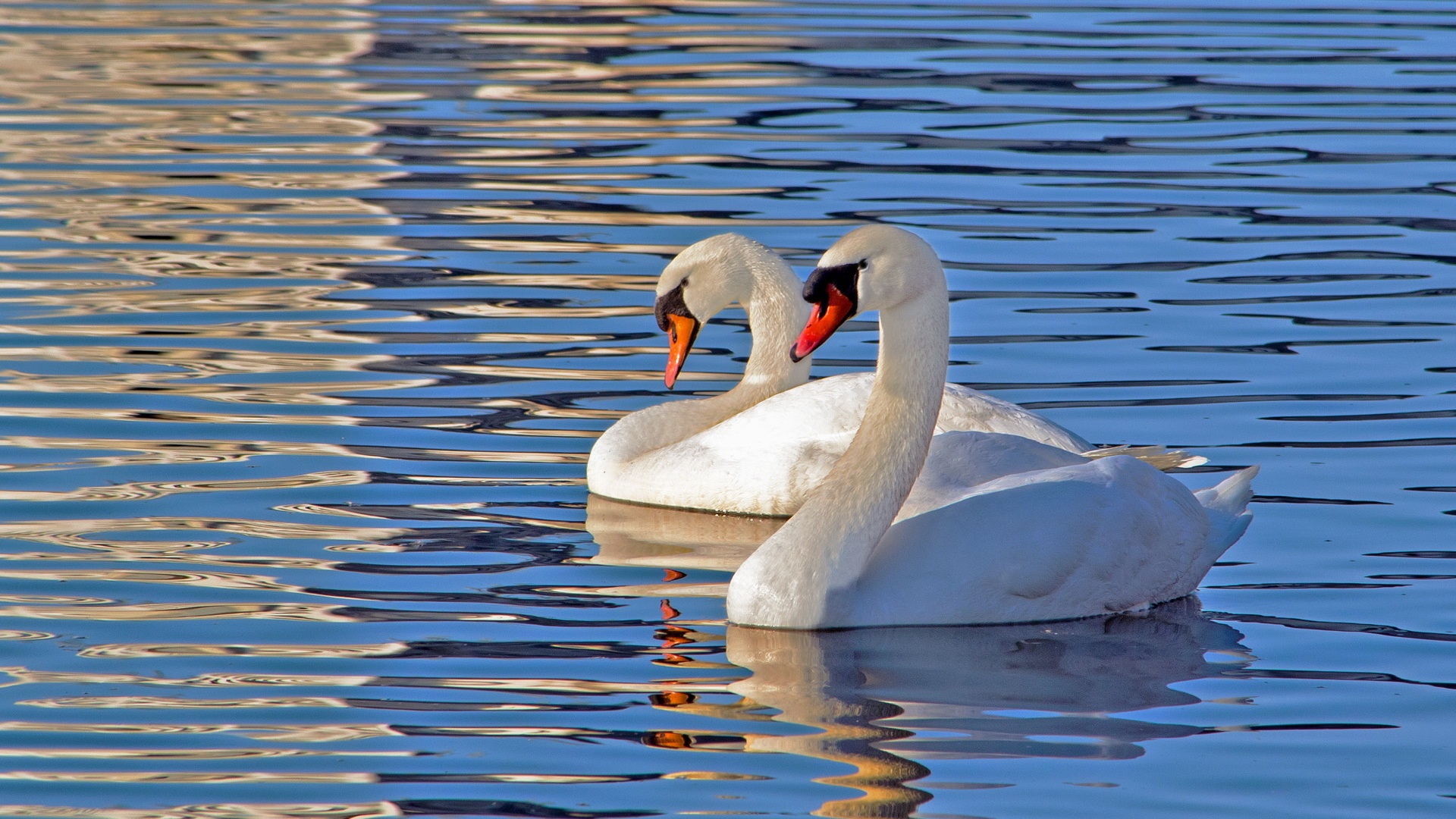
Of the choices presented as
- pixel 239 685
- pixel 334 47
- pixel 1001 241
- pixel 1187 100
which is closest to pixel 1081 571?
pixel 239 685

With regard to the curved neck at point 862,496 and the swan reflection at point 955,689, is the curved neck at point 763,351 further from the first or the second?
the curved neck at point 862,496

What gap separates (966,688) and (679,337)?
3.17 meters

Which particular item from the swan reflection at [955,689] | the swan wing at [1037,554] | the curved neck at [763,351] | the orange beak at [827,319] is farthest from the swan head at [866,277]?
the curved neck at [763,351]

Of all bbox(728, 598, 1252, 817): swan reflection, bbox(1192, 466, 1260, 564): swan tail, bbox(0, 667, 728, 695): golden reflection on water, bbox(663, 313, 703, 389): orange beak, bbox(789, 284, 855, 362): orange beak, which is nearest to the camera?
bbox(728, 598, 1252, 817): swan reflection

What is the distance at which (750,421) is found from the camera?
8.41 meters

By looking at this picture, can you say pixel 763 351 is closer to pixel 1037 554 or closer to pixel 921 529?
pixel 921 529

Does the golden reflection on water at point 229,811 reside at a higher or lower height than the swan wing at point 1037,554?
lower

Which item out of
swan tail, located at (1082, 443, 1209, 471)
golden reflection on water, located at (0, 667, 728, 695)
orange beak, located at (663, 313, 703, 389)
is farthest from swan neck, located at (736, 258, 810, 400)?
golden reflection on water, located at (0, 667, 728, 695)

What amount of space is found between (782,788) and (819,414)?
291cm

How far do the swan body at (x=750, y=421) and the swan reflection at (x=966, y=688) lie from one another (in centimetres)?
120

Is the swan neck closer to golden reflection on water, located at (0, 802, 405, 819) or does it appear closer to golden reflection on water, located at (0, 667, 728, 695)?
golden reflection on water, located at (0, 667, 728, 695)

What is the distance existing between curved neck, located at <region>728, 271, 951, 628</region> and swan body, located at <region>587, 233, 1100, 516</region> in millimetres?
716

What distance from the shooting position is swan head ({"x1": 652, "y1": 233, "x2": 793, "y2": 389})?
895 cm

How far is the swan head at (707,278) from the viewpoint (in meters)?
8.95
